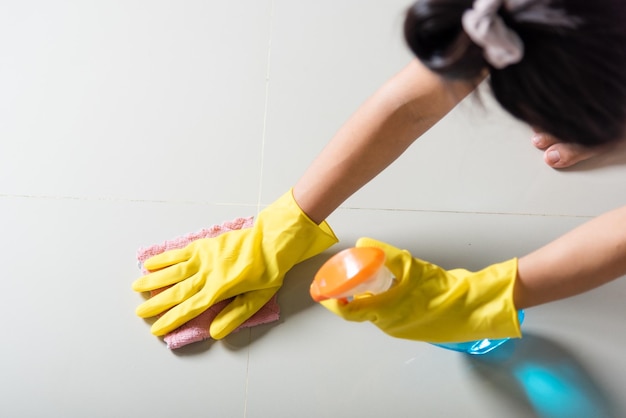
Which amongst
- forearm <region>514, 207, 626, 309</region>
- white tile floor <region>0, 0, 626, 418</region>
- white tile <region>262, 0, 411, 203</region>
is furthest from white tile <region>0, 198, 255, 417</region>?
forearm <region>514, 207, 626, 309</region>

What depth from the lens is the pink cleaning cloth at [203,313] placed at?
77cm

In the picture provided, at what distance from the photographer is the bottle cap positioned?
1.77 feet

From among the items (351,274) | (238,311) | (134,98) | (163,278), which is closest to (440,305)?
(351,274)

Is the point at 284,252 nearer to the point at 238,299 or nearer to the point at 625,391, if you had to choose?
the point at 238,299

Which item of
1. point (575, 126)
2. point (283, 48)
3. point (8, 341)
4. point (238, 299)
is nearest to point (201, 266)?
point (238, 299)

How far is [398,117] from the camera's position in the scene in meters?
0.69

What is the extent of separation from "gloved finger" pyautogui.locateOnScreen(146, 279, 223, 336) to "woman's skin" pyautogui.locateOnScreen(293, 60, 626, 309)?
181 mm

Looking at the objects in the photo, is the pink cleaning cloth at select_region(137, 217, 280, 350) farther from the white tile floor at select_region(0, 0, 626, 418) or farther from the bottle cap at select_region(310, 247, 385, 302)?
the bottle cap at select_region(310, 247, 385, 302)

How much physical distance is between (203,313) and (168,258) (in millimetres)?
92

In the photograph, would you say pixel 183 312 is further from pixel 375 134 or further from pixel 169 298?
pixel 375 134

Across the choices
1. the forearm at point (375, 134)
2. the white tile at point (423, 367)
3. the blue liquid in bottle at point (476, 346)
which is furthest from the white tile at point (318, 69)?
the blue liquid in bottle at point (476, 346)

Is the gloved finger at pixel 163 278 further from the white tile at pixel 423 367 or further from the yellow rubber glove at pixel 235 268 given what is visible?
the white tile at pixel 423 367

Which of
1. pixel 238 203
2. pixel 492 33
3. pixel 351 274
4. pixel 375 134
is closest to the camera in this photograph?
pixel 492 33

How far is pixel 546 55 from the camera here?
40cm
